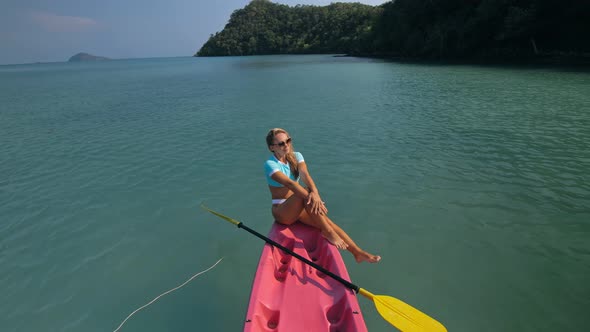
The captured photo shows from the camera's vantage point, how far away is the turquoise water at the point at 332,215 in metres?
4.71

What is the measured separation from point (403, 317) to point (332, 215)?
11.2 feet

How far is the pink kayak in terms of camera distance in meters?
3.33

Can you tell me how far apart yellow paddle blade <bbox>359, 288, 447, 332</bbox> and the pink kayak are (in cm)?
41

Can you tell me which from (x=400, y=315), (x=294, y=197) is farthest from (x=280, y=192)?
(x=400, y=315)

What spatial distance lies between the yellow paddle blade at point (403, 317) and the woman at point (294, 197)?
0.66 metres

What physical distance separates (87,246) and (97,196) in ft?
8.10

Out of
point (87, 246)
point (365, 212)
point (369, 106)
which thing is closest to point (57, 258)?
point (87, 246)

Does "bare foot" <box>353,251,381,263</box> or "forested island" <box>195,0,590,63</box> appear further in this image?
"forested island" <box>195,0,590,63</box>

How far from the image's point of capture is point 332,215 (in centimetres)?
706

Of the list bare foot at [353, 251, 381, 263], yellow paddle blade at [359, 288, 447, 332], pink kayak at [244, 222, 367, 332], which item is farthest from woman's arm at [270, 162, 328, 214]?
yellow paddle blade at [359, 288, 447, 332]

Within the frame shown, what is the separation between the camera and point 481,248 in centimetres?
562

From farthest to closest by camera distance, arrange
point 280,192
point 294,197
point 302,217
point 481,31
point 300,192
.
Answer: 1. point 481,31
2. point 302,217
3. point 280,192
4. point 294,197
5. point 300,192

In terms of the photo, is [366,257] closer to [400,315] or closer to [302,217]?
[400,315]

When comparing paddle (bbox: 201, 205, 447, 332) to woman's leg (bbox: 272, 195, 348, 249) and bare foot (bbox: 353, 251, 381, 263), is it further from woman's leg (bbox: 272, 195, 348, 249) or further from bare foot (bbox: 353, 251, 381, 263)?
woman's leg (bbox: 272, 195, 348, 249)
